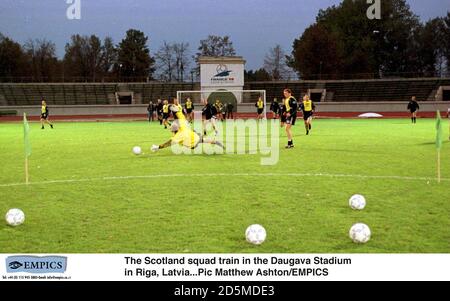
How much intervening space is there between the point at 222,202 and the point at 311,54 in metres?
63.7

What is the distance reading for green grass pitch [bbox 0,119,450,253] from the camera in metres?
5.24

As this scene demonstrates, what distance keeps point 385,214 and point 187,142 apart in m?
8.81

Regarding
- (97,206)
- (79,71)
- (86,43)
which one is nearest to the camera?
(97,206)

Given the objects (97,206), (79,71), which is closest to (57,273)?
(97,206)

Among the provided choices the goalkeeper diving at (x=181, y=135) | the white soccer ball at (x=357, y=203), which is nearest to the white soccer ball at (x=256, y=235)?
the white soccer ball at (x=357, y=203)

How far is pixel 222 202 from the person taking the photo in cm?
750

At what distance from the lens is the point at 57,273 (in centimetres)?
305

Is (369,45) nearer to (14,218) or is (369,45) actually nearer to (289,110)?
(289,110)

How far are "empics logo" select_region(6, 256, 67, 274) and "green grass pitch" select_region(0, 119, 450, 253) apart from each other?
1809 millimetres

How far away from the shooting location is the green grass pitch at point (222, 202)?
5.24m

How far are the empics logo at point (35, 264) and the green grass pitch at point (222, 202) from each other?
1.81 metres

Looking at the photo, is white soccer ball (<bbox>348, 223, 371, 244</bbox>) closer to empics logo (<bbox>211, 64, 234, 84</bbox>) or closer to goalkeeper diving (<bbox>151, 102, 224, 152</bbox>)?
goalkeeper diving (<bbox>151, 102, 224, 152</bbox>)

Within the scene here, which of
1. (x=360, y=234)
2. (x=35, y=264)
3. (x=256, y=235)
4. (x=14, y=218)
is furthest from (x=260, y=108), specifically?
(x=35, y=264)
